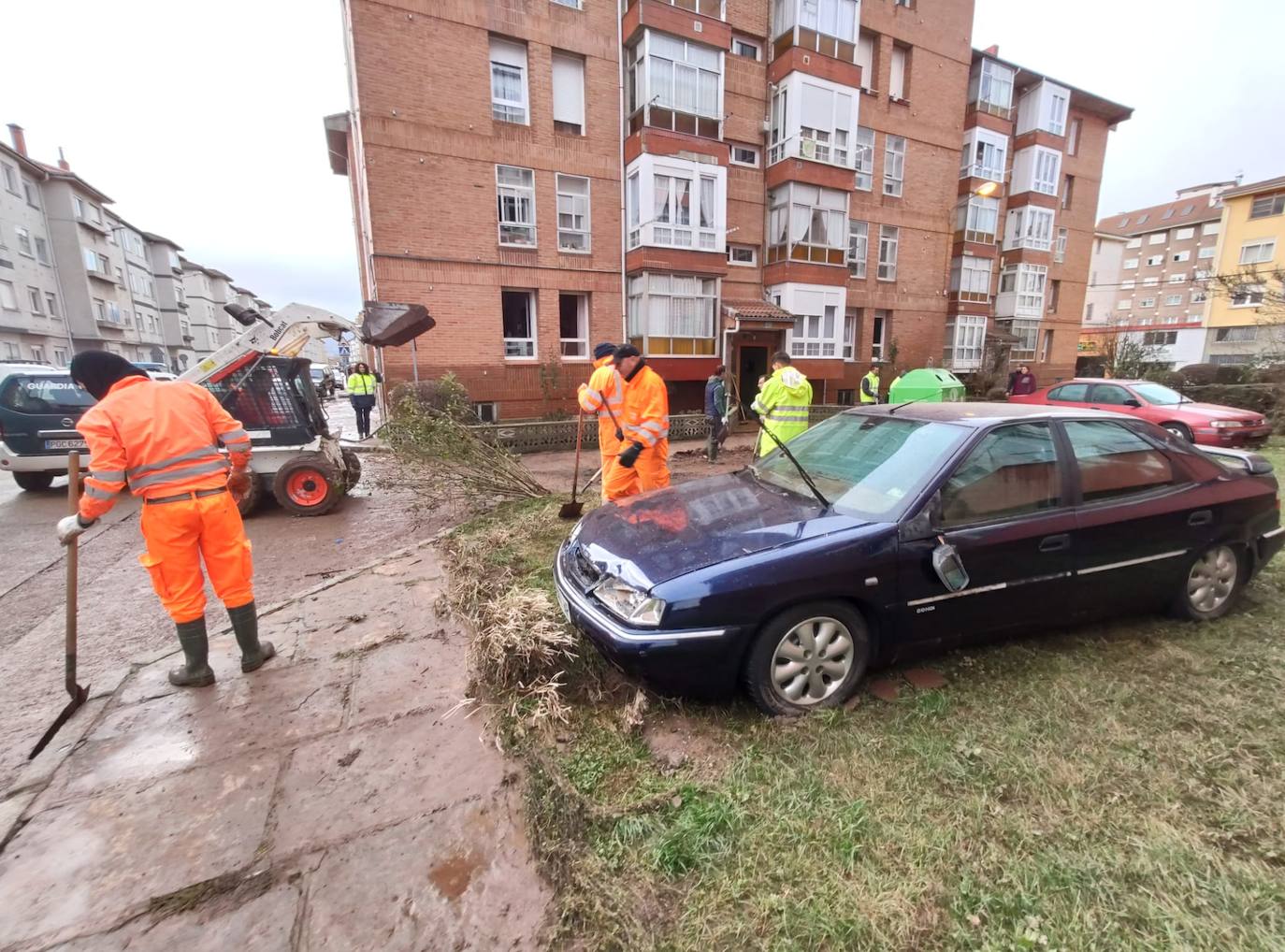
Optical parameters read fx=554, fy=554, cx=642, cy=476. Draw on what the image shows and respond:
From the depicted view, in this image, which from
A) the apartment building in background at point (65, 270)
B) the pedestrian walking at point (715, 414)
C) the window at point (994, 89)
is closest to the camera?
the pedestrian walking at point (715, 414)

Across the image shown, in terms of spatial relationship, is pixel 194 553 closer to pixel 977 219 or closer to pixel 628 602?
pixel 628 602

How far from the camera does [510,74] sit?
1403cm

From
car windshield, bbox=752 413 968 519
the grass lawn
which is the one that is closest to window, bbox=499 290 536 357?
car windshield, bbox=752 413 968 519

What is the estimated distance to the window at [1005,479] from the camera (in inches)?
112

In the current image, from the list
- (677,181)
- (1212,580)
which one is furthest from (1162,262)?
(1212,580)

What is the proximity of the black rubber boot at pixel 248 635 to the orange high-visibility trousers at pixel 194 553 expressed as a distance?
5 centimetres

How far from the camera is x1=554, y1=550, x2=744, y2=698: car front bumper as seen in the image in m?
2.40

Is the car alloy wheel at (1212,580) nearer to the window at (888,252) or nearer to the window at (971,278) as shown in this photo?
the window at (888,252)

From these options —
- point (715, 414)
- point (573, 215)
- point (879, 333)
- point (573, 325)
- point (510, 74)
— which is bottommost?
point (715, 414)

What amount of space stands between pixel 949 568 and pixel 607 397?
9.94 ft

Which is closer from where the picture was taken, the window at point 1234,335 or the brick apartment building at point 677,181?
the brick apartment building at point 677,181

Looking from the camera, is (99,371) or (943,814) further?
(99,371)

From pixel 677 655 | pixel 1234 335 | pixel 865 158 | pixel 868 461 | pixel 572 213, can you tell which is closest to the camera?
pixel 677 655

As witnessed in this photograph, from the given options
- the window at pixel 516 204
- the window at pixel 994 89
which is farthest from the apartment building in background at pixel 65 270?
the window at pixel 994 89
